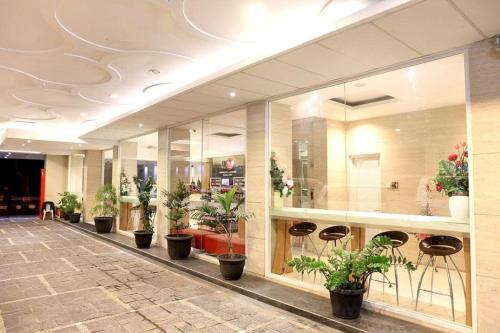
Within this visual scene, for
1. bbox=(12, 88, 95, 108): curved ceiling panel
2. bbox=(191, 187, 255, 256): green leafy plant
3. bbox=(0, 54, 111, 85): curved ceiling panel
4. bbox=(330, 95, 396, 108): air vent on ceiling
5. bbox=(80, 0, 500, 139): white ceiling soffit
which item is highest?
bbox=(0, 54, 111, 85): curved ceiling panel

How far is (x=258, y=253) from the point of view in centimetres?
526

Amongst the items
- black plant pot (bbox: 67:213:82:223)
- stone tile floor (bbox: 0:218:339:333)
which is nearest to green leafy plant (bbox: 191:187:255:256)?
stone tile floor (bbox: 0:218:339:333)

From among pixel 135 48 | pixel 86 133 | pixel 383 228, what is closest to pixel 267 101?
pixel 135 48

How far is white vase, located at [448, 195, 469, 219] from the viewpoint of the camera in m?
3.29

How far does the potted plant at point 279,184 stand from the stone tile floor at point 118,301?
1526 mm

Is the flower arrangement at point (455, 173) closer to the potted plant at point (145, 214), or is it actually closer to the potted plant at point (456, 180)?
the potted plant at point (456, 180)

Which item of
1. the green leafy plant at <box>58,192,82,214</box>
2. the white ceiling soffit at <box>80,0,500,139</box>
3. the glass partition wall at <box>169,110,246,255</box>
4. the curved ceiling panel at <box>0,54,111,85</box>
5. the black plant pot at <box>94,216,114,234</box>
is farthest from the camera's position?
the green leafy plant at <box>58,192,82,214</box>

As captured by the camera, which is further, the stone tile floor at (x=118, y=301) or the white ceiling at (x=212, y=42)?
the stone tile floor at (x=118, y=301)

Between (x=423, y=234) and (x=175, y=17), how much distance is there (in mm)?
3553

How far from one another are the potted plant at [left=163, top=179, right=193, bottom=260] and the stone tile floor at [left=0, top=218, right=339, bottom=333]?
0.43 m

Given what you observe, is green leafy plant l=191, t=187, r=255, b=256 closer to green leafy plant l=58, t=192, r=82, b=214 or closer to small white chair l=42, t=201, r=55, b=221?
green leafy plant l=58, t=192, r=82, b=214

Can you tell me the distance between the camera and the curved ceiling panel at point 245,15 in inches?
121

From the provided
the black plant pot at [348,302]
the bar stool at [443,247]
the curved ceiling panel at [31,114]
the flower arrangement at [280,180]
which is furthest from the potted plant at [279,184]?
the curved ceiling panel at [31,114]

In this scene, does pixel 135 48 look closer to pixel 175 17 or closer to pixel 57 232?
pixel 175 17
